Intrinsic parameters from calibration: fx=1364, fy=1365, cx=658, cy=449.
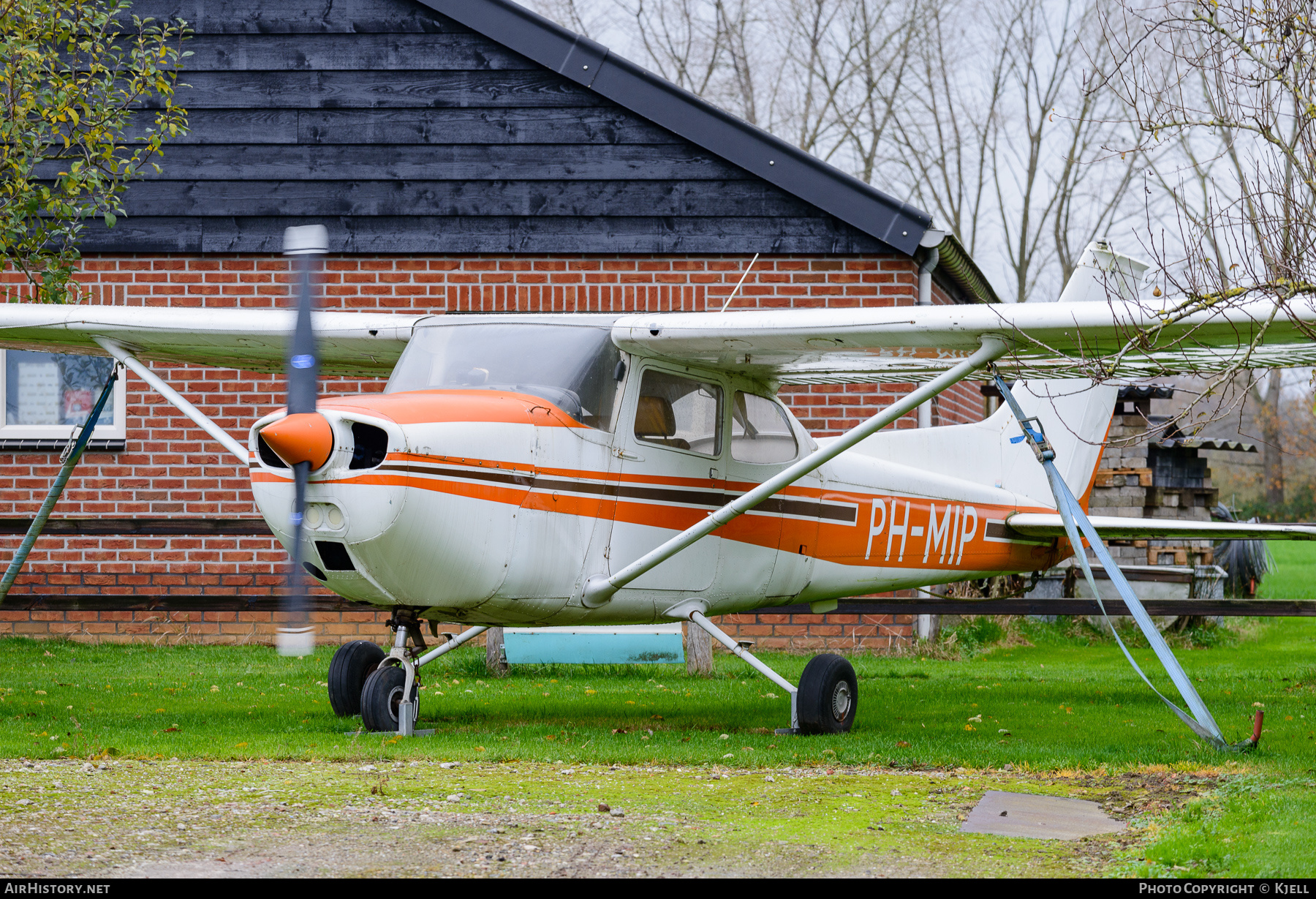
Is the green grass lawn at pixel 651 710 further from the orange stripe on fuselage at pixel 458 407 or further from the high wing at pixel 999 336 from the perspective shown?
the high wing at pixel 999 336

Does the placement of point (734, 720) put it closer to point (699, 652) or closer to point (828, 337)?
point (699, 652)

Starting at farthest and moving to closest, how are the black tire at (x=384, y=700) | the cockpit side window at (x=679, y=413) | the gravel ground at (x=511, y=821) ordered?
1. the cockpit side window at (x=679, y=413)
2. the black tire at (x=384, y=700)
3. the gravel ground at (x=511, y=821)

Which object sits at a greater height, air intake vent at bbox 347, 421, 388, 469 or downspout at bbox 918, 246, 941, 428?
downspout at bbox 918, 246, 941, 428

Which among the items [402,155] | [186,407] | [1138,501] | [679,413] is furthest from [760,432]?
[1138,501]

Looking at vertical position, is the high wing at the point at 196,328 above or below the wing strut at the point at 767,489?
above

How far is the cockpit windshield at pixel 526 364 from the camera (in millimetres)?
7078

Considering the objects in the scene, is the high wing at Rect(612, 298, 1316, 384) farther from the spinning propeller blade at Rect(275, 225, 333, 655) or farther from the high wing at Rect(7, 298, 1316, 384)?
the spinning propeller blade at Rect(275, 225, 333, 655)

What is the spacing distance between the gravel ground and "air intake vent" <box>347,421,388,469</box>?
4.53ft

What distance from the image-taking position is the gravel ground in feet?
14.1

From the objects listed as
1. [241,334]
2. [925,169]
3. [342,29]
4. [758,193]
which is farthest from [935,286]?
[925,169]

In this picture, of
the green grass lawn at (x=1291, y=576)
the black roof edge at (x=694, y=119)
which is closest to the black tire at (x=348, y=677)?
Answer: the black roof edge at (x=694, y=119)

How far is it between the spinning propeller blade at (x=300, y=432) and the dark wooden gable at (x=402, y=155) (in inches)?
232

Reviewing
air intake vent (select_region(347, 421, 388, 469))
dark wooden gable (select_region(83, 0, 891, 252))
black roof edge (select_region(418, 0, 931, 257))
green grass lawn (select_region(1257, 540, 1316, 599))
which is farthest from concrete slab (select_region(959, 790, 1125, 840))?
green grass lawn (select_region(1257, 540, 1316, 599))

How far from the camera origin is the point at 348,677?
8078mm
